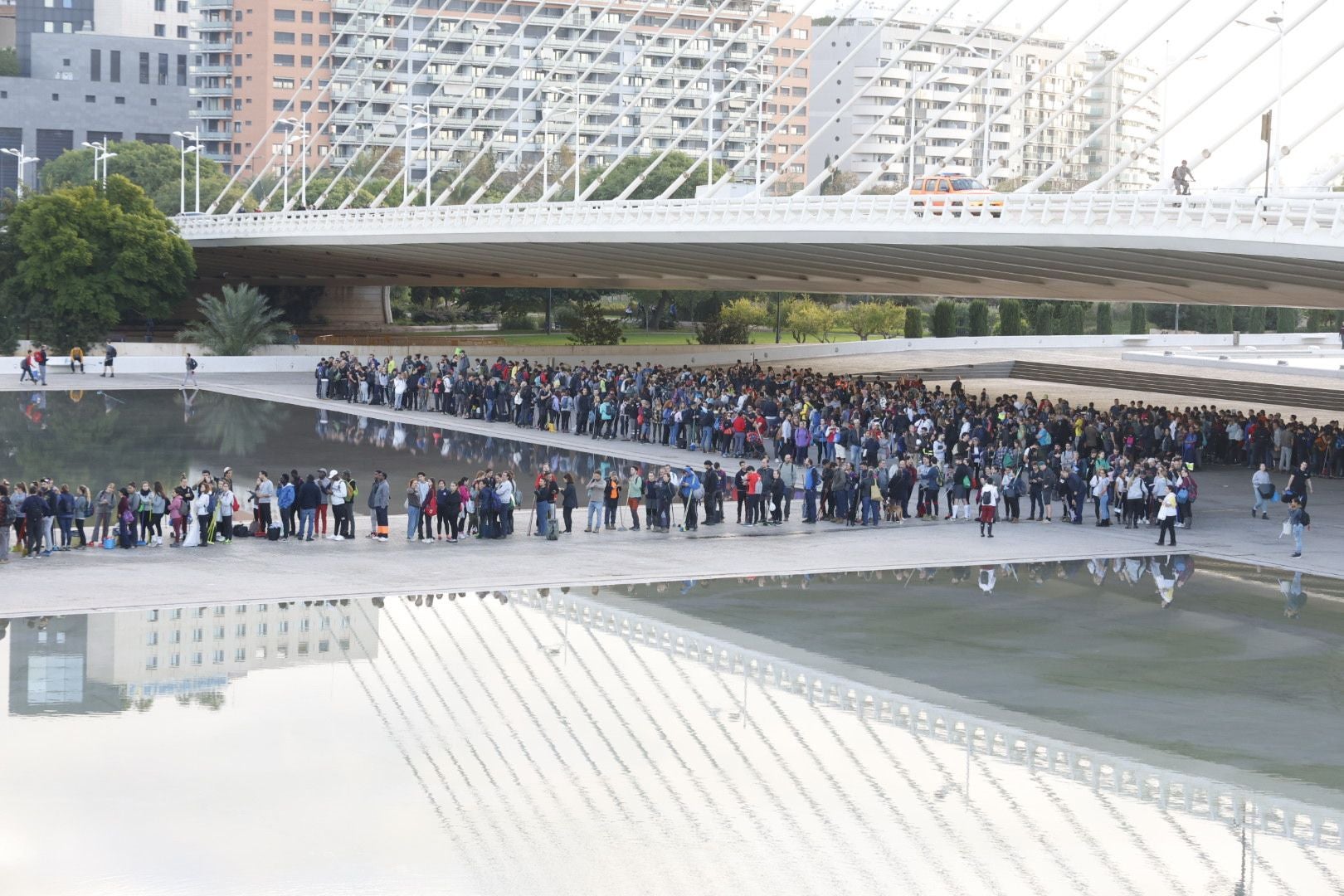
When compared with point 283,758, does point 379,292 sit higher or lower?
higher

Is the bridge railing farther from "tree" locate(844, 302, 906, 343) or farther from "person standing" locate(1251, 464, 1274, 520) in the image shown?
"tree" locate(844, 302, 906, 343)

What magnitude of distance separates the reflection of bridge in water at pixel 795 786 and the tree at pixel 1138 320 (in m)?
70.3

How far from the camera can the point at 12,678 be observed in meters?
15.4

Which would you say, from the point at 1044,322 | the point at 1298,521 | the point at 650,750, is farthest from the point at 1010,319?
the point at 650,750

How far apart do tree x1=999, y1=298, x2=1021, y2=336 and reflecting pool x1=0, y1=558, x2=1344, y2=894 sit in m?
61.6

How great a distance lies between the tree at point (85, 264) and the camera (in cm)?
6012

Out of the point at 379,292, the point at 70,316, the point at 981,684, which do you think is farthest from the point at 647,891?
the point at 379,292

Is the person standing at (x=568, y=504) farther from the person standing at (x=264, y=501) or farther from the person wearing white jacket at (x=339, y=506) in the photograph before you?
the person standing at (x=264, y=501)

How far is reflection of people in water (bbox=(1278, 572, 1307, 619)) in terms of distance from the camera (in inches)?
786

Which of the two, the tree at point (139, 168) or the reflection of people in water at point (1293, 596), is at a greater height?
the tree at point (139, 168)

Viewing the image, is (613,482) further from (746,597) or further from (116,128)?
(116,128)

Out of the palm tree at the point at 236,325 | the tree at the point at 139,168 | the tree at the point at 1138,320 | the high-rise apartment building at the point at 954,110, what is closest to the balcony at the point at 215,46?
the tree at the point at 139,168

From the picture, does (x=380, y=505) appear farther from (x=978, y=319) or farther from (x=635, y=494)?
(x=978, y=319)

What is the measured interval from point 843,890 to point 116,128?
13225 centimetres
